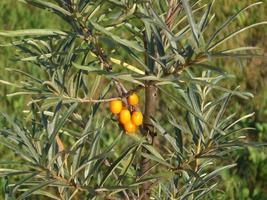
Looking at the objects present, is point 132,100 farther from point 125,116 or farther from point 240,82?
point 240,82

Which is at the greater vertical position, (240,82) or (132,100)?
(132,100)

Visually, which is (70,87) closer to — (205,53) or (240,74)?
(205,53)

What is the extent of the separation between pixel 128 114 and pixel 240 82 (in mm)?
2709

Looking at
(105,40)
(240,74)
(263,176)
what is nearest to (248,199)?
(263,176)

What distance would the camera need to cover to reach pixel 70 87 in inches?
58.6

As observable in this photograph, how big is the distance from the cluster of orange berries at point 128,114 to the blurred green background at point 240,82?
1320mm

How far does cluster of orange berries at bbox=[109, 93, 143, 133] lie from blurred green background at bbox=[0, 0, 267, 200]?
52.0 inches

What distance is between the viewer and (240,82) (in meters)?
3.98

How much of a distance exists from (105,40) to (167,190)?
0.62 meters

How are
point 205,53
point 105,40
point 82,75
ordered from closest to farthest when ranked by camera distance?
point 205,53
point 105,40
point 82,75

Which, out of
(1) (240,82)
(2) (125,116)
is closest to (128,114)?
(2) (125,116)

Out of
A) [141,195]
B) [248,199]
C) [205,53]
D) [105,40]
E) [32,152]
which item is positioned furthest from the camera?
[248,199]

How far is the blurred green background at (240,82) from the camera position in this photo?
3.34 meters

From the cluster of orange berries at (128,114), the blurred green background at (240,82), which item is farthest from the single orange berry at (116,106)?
the blurred green background at (240,82)
